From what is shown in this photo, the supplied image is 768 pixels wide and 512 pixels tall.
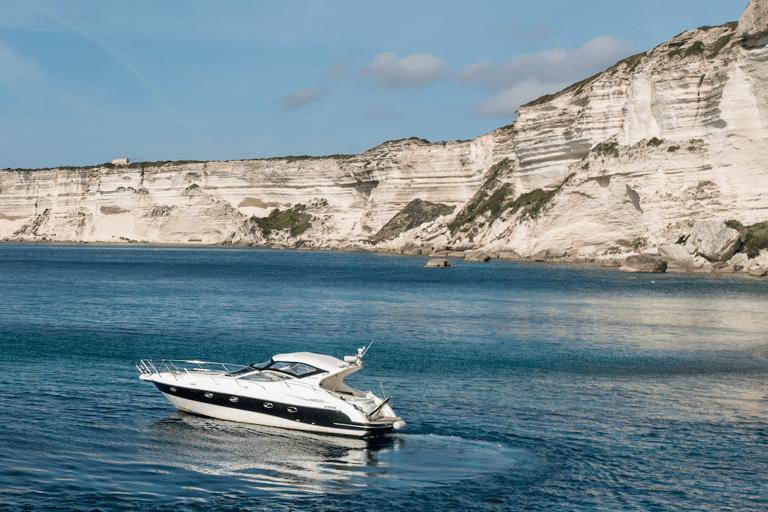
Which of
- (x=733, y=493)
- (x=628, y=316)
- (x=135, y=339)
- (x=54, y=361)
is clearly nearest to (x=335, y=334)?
(x=135, y=339)

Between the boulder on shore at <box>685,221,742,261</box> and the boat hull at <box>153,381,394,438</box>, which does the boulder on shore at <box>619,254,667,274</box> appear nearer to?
the boulder on shore at <box>685,221,742,261</box>

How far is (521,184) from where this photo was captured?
121 meters

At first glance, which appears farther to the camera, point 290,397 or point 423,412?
point 423,412

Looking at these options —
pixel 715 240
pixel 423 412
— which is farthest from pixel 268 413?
pixel 715 240

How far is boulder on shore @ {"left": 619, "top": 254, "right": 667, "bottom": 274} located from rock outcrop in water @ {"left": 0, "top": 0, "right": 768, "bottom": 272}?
286 cm

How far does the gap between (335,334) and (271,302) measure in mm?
16492

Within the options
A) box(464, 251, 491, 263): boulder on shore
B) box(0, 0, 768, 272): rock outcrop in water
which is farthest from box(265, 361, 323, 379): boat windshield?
box(464, 251, 491, 263): boulder on shore

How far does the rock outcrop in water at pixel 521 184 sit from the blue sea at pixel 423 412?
126ft

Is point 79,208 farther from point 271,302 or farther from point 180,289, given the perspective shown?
point 271,302

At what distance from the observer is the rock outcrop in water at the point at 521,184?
263ft

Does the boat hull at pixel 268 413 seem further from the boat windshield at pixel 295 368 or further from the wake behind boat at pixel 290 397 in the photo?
the boat windshield at pixel 295 368

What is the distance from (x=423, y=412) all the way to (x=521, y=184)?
104 m

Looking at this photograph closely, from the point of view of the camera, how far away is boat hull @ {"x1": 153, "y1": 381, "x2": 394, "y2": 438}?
18.2 metres

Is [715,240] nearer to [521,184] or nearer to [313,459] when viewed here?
[521,184]
